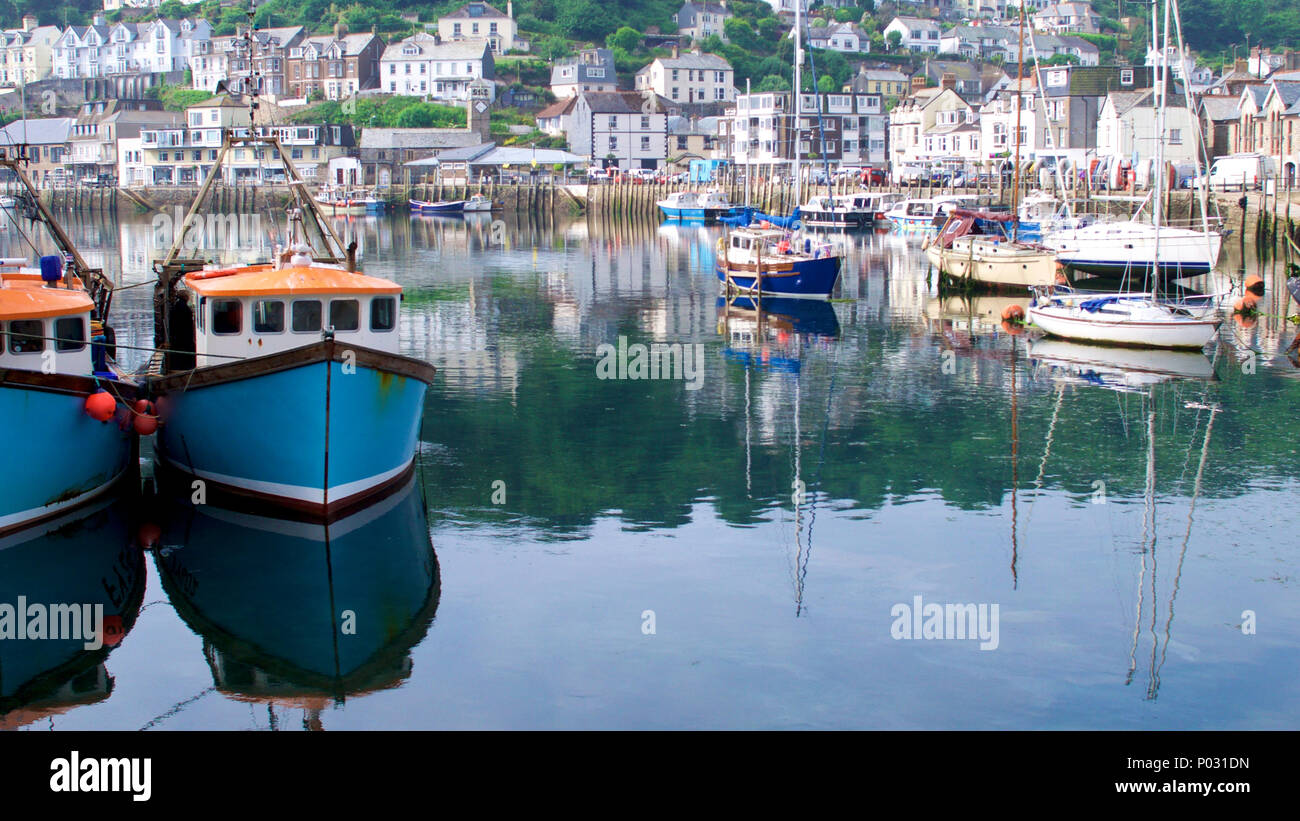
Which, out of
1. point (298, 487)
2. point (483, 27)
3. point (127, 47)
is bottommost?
point (298, 487)

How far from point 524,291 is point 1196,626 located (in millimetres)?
36785

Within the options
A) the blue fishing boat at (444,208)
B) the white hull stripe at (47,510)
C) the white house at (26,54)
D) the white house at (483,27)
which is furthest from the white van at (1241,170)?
the white house at (26,54)

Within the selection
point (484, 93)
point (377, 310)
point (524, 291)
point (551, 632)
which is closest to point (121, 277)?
point (524, 291)

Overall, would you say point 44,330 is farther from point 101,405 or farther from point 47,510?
point 47,510

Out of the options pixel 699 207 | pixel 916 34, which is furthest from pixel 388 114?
pixel 916 34

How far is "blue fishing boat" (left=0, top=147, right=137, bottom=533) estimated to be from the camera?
1748cm

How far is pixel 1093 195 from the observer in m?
74.3

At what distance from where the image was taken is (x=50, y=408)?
1783 centimetres

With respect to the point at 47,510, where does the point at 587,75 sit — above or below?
above

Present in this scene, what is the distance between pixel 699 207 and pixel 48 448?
84798 mm

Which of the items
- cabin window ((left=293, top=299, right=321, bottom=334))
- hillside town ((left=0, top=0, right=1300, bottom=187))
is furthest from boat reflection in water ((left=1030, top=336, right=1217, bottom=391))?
hillside town ((left=0, top=0, right=1300, bottom=187))

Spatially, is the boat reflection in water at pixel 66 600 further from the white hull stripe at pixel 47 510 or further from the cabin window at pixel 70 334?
the cabin window at pixel 70 334

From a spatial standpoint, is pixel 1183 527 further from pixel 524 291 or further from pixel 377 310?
pixel 524 291

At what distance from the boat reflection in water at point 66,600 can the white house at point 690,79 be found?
138374 mm
